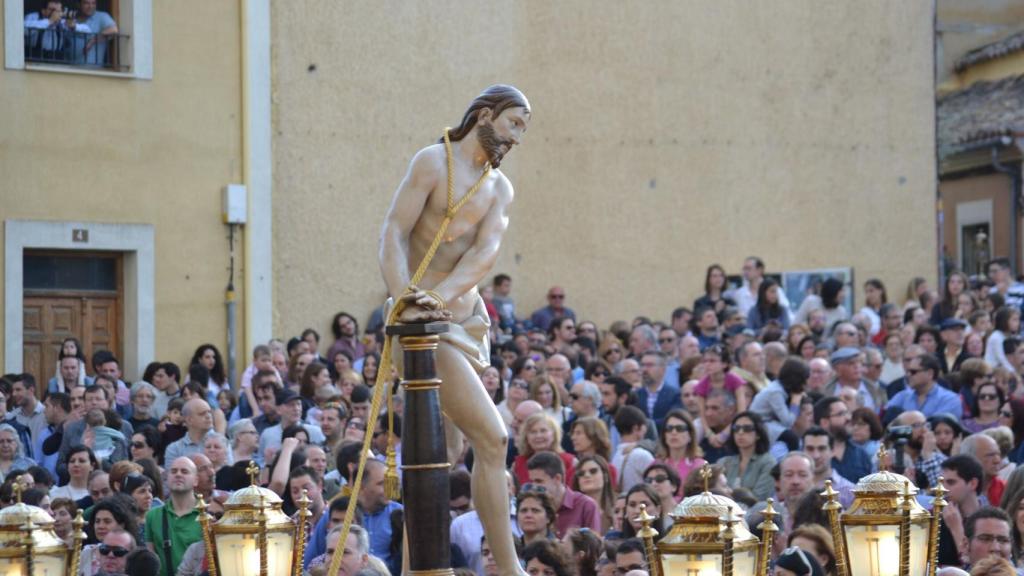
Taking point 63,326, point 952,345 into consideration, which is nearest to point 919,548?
point 952,345

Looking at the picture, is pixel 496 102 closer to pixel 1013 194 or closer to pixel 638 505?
pixel 638 505

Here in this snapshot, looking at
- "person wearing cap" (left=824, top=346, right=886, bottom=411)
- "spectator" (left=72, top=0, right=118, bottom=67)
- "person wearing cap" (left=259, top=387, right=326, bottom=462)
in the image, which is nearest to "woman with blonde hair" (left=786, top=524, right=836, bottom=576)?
"person wearing cap" (left=259, top=387, right=326, bottom=462)

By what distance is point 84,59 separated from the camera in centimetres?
2158

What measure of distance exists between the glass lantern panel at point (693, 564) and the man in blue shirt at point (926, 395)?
9.26 m

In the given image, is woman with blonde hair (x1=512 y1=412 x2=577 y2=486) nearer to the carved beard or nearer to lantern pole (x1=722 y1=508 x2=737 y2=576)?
the carved beard

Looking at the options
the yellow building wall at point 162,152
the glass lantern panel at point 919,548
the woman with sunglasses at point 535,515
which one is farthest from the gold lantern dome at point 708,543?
the yellow building wall at point 162,152

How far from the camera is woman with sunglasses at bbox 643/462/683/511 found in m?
12.8

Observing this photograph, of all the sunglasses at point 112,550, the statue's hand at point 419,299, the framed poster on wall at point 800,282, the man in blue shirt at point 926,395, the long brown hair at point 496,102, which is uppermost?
the long brown hair at point 496,102

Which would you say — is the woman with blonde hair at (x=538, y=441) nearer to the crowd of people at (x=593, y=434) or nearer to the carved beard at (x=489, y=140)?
the crowd of people at (x=593, y=434)

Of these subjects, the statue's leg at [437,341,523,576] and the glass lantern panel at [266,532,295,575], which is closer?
the glass lantern panel at [266,532,295,575]

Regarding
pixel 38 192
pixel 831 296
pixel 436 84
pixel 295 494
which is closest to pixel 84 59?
pixel 38 192

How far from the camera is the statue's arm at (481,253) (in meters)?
8.09

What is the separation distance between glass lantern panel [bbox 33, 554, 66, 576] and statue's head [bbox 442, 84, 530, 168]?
2.44 m

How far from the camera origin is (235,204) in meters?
22.2
